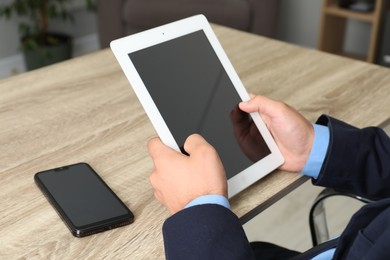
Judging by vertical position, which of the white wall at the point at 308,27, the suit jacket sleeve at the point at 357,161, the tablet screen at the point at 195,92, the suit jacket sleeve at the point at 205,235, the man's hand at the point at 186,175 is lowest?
the white wall at the point at 308,27

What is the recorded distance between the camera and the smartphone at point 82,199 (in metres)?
0.93

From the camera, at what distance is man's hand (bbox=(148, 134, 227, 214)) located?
36.0 inches

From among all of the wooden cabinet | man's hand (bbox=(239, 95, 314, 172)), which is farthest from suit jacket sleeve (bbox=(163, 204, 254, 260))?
the wooden cabinet

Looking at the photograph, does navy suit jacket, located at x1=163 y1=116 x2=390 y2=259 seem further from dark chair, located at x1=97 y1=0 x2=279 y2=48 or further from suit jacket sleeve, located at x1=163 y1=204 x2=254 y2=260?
dark chair, located at x1=97 y1=0 x2=279 y2=48

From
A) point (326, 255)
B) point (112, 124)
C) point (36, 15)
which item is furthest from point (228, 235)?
point (36, 15)

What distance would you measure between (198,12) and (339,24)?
3.14 ft

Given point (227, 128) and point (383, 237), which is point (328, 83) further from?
point (383, 237)

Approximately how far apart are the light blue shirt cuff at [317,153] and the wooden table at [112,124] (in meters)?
0.03

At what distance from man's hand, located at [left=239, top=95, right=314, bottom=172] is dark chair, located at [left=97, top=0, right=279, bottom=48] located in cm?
198

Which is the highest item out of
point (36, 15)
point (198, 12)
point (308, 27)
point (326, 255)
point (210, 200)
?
point (210, 200)

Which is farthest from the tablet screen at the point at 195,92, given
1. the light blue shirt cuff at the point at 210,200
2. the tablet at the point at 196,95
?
the light blue shirt cuff at the point at 210,200

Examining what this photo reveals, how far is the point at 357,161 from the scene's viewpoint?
1103mm

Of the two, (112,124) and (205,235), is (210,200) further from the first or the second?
(112,124)

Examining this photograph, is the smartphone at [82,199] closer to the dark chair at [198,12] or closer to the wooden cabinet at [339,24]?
the dark chair at [198,12]
